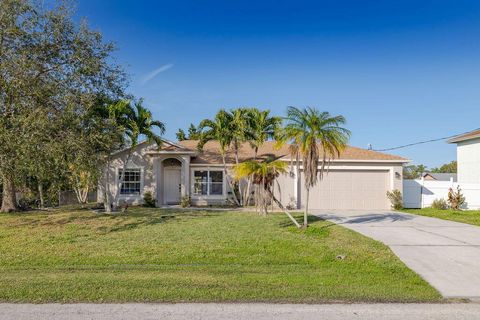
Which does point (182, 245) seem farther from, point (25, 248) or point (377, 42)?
point (377, 42)

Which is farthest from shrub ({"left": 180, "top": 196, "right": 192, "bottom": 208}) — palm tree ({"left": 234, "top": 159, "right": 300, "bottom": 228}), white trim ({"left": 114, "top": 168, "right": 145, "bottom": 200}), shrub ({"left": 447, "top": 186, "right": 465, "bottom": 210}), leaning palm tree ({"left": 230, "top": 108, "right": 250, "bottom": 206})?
shrub ({"left": 447, "top": 186, "right": 465, "bottom": 210})

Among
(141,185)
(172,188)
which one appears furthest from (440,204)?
(141,185)

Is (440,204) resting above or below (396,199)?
A: below

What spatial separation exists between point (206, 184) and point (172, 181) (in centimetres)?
218

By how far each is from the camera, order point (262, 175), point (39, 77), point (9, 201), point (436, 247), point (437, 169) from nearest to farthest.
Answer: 1. point (436, 247)
2. point (262, 175)
3. point (39, 77)
4. point (9, 201)
5. point (437, 169)

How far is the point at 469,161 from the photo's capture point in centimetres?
2297

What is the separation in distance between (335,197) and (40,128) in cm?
1480

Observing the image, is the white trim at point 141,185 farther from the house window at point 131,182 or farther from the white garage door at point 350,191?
the white garage door at point 350,191

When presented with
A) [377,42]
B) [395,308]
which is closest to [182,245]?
[395,308]

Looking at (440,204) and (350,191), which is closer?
(440,204)

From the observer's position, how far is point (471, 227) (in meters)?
12.7

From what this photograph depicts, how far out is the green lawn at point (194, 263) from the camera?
18.2 feet

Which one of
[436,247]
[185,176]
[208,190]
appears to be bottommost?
[436,247]

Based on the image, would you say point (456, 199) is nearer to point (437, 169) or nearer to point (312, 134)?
point (312, 134)
